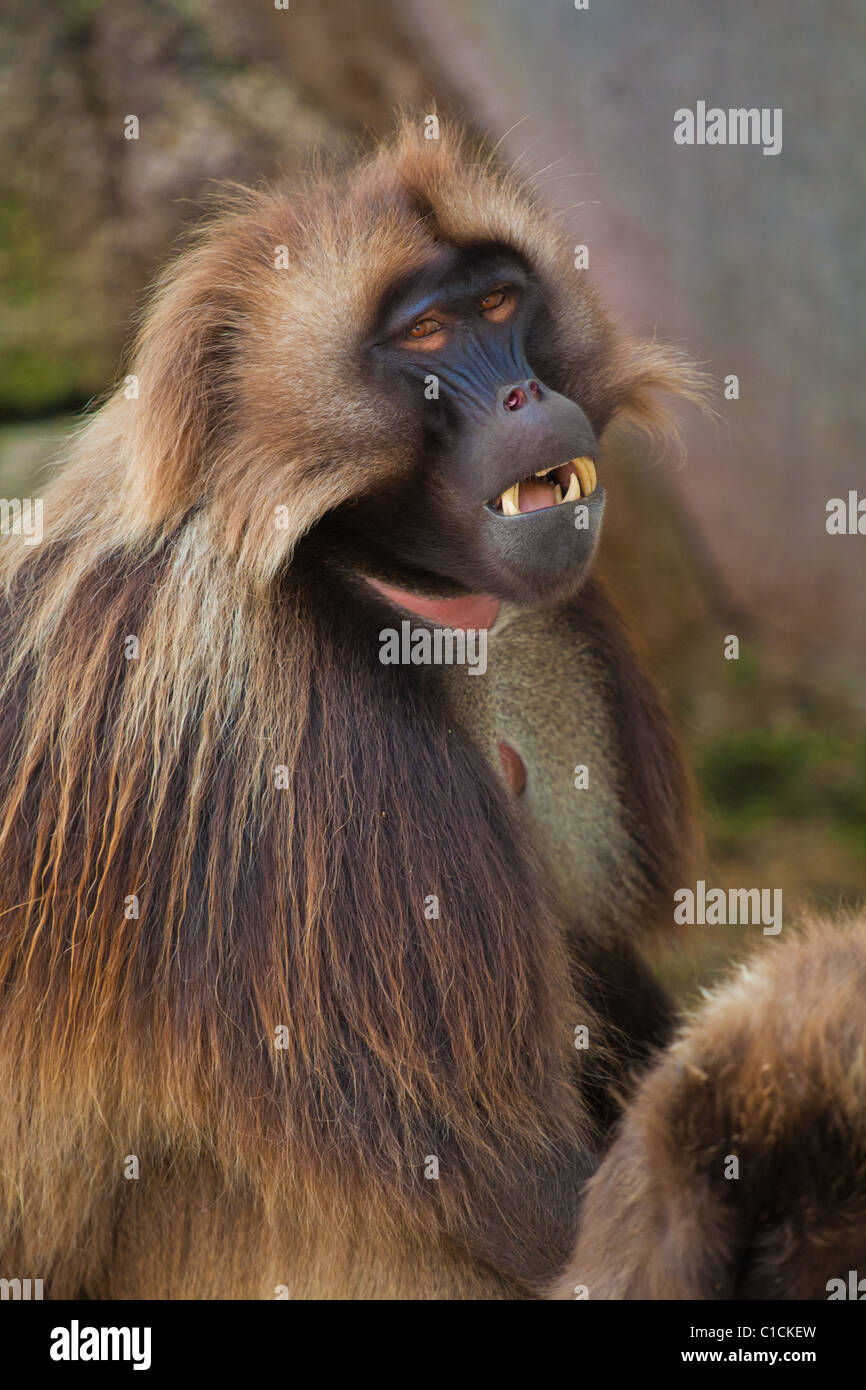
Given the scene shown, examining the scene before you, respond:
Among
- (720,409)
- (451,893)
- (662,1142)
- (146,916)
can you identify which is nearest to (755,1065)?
(662,1142)

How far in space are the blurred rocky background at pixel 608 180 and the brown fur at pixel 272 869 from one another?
3.34 m

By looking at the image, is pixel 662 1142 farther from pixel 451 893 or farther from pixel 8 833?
pixel 8 833

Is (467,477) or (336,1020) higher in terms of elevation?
(467,477)

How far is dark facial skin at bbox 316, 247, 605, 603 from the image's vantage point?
3.63m

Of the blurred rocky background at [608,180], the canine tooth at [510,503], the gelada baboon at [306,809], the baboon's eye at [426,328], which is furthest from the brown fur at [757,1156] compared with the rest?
the blurred rocky background at [608,180]

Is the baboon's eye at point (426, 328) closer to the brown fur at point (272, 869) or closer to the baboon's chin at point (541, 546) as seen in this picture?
the brown fur at point (272, 869)

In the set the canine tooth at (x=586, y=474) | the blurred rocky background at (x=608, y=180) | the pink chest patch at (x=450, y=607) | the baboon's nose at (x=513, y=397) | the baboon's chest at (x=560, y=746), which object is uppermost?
the blurred rocky background at (x=608, y=180)

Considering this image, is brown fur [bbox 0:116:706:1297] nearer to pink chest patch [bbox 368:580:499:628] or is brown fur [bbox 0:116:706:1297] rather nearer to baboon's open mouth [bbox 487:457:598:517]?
pink chest patch [bbox 368:580:499:628]

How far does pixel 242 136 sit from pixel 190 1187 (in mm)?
5229

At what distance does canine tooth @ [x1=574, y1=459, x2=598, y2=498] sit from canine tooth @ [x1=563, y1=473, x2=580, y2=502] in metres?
0.02

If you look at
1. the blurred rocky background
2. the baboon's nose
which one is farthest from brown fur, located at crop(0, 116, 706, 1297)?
the blurred rocky background

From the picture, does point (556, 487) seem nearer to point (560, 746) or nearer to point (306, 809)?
point (560, 746)

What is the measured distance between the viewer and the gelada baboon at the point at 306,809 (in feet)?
11.4

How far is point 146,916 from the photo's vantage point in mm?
3516
